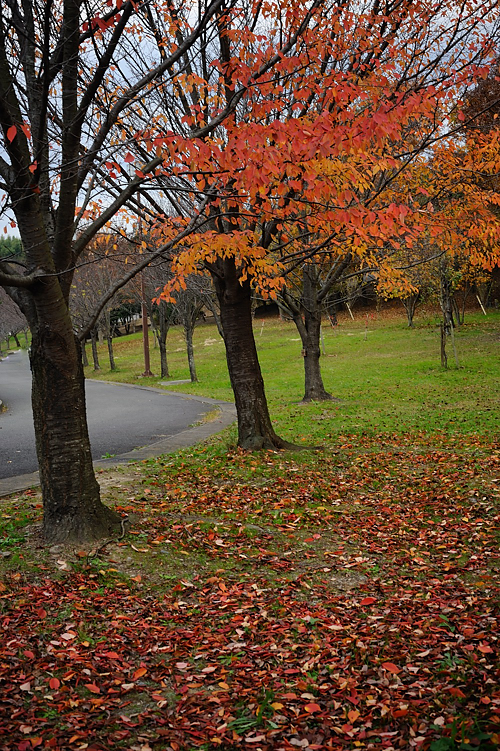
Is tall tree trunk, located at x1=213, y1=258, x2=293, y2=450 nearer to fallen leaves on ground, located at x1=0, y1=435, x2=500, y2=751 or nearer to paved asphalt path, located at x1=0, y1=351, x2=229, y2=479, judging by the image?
fallen leaves on ground, located at x1=0, y1=435, x2=500, y2=751

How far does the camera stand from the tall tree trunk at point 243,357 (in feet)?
31.1

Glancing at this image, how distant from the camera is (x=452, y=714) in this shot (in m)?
3.01

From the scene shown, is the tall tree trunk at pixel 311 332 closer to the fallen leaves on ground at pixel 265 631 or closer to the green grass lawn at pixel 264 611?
the green grass lawn at pixel 264 611

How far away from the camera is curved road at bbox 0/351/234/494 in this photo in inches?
451

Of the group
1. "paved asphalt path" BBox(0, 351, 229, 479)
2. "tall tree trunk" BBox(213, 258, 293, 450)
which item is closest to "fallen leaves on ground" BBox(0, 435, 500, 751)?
"tall tree trunk" BBox(213, 258, 293, 450)

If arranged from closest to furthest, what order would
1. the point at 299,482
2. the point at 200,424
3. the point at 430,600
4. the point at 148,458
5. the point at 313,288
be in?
the point at 430,600, the point at 299,482, the point at 148,458, the point at 200,424, the point at 313,288

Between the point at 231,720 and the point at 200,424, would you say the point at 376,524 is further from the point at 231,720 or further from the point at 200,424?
the point at 200,424

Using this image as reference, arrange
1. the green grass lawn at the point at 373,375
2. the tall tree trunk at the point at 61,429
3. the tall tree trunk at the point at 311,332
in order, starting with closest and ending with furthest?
the tall tree trunk at the point at 61,429 < the green grass lawn at the point at 373,375 < the tall tree trunk at the point at 311,332

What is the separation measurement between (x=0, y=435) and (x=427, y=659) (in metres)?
12.6

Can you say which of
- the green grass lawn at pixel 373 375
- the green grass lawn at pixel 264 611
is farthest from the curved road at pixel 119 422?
the green grass lawn at pixel 264 611

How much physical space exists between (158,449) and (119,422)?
5175mm

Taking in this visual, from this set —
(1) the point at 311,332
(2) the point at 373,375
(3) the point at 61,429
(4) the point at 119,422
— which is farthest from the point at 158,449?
(2) the point at 373,375

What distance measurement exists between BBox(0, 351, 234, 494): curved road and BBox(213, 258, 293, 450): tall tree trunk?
2.20 meters

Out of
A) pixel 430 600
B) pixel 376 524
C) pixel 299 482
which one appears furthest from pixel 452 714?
pixel 299 482
